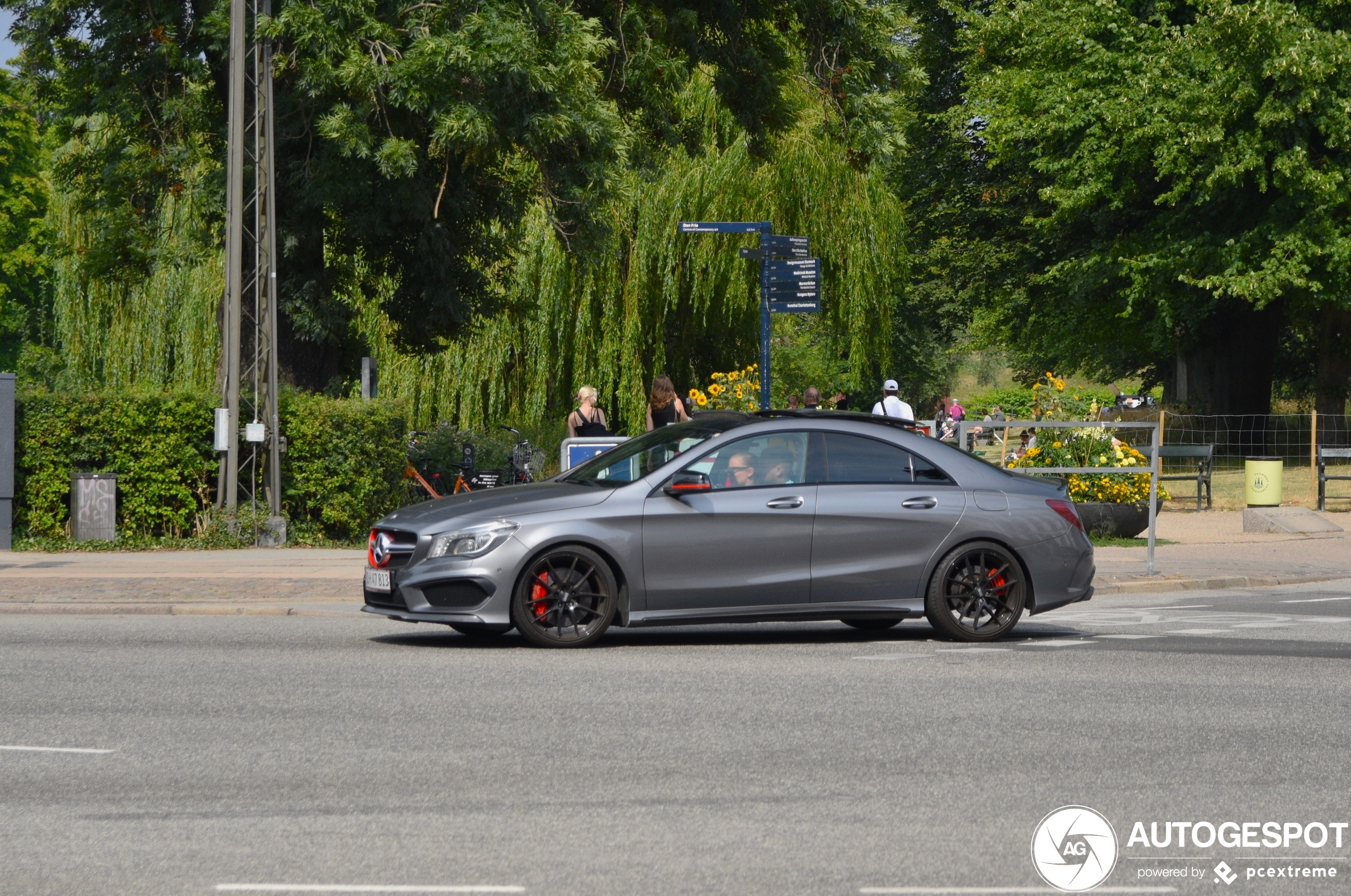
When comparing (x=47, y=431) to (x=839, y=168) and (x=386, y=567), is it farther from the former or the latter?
(x=839, y=168)

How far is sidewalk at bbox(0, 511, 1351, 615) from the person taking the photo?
43.3ft

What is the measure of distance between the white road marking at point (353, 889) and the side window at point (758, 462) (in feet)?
19.2

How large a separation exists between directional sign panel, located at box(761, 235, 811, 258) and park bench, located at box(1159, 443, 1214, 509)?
10.8 m

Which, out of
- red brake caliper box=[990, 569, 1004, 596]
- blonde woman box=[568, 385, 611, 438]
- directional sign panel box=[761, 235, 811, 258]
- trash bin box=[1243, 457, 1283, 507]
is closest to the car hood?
red brake caliper box=[990, 569, 1004, 596]

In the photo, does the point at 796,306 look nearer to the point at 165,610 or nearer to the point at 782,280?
the point at 782,280

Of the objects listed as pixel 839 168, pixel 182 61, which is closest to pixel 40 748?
pixel 182 61

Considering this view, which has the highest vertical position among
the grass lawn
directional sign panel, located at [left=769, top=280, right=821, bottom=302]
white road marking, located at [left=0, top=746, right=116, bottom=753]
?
directional sign panel, located at [left=769, top=280, right=821, bottom=302]

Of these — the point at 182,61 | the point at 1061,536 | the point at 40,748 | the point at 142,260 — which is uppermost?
the point at 182,61

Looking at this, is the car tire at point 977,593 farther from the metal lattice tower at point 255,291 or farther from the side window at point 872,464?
the metal lattice tower at point 255,291

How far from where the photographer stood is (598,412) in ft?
60.1

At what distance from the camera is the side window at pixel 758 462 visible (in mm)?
10719

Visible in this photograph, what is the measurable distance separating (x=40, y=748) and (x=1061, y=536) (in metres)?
6.85

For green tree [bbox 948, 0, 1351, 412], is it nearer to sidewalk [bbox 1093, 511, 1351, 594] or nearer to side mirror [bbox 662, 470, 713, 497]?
sidewalk [bbox 1093, 511, 1351, 594]

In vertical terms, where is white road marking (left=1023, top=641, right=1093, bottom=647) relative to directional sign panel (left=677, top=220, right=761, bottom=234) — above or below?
below
